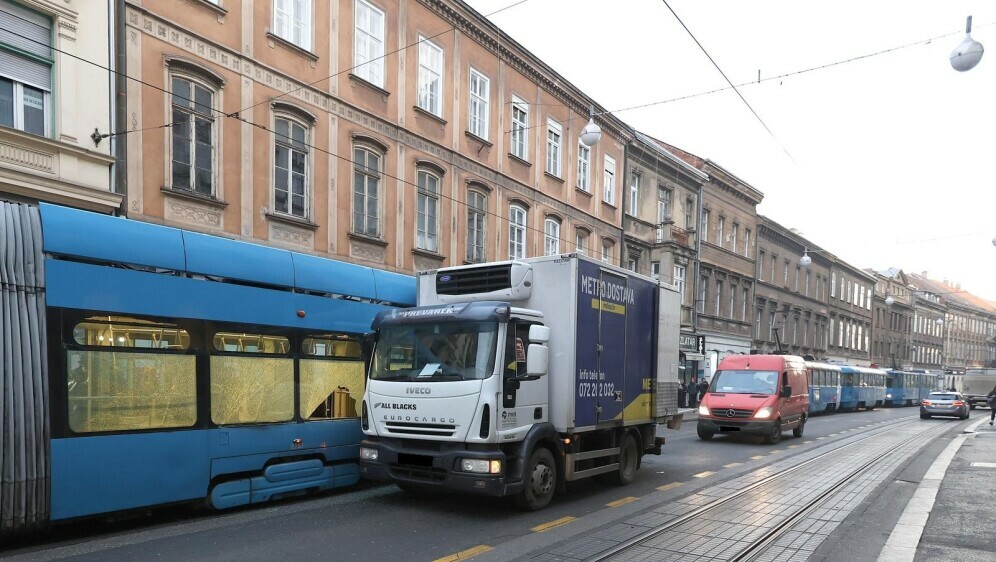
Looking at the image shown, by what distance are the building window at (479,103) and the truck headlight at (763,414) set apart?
11203 mm

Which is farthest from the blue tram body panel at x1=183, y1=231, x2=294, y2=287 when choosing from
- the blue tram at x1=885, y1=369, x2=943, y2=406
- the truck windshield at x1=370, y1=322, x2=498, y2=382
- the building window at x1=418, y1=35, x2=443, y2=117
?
the blue tram at x1=885, y1=369, x2=943, y2=406

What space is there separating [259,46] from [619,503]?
38.5 ft

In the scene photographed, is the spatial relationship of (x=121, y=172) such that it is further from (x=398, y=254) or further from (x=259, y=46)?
(x=398, y=254)

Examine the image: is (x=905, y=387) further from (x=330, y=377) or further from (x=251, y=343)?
(x=251, y=343)

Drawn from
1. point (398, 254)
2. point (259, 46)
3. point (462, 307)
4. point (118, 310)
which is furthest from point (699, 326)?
point (118, 310)

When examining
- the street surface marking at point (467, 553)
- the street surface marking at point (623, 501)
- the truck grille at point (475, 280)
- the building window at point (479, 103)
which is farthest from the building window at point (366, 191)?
the street surface marking at point (467, 553)

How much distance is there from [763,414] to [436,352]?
11.4 meters

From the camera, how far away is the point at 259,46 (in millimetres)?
14164

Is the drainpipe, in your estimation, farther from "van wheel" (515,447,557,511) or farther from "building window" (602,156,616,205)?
"building window" (602,156,616,205)

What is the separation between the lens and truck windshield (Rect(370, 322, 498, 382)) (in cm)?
767

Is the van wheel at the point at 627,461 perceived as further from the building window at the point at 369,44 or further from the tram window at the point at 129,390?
the building window at the point at 369,44

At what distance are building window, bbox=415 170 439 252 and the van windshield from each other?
8702 mm

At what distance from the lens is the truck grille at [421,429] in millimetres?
7590

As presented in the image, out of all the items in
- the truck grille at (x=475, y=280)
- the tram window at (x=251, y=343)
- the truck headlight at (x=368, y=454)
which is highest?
the truck grille at (x=475, y=280)
